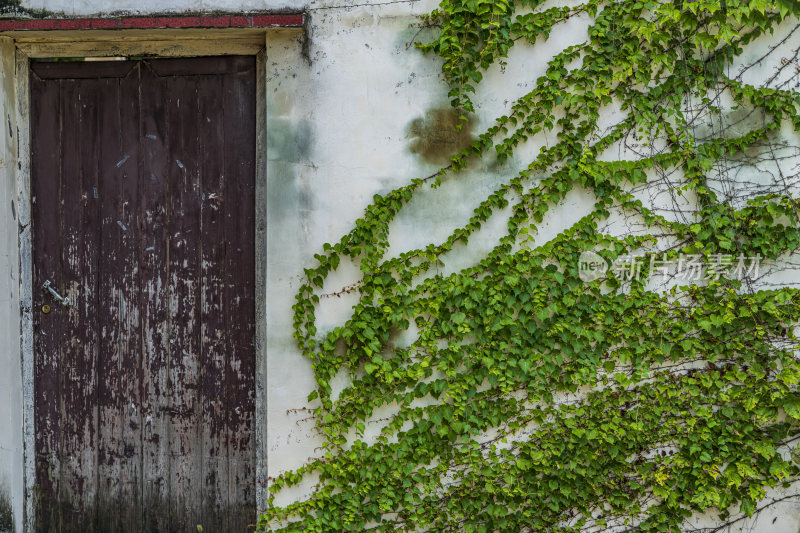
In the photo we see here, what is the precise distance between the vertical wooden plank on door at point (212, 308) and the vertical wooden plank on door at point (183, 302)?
3 centimetres

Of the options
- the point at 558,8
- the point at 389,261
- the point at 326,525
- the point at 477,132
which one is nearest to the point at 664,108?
the point at 558,8

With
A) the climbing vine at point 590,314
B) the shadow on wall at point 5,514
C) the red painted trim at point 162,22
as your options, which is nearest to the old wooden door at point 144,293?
the shadow on wall at point 5,514

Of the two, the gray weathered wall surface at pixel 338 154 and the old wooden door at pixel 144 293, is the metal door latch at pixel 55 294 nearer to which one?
the old wooden door at pixel 144 293

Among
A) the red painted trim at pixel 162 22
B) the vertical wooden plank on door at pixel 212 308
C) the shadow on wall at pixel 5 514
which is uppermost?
the red painted trim at pixel 162 22

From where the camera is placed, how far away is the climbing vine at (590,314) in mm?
2891

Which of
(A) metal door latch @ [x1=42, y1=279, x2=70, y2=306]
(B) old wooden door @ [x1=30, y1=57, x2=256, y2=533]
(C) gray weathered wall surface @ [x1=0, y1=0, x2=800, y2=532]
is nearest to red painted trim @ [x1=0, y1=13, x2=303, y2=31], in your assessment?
(C) gray weathered wall surface @ [x1=0, y1=0, x2=800, y2=532]

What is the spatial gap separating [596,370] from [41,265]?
9.73 ft

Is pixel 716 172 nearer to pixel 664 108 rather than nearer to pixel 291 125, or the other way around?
pixel 664 108

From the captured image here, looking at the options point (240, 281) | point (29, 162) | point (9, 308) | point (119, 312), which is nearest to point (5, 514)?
point (9, 308)

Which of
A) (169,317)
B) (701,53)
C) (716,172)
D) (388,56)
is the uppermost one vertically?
(388,56)

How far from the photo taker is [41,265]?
3070 mm

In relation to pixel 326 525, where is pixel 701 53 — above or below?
above

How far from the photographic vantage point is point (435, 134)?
9.59 feet

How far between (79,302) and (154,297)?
0.41m
